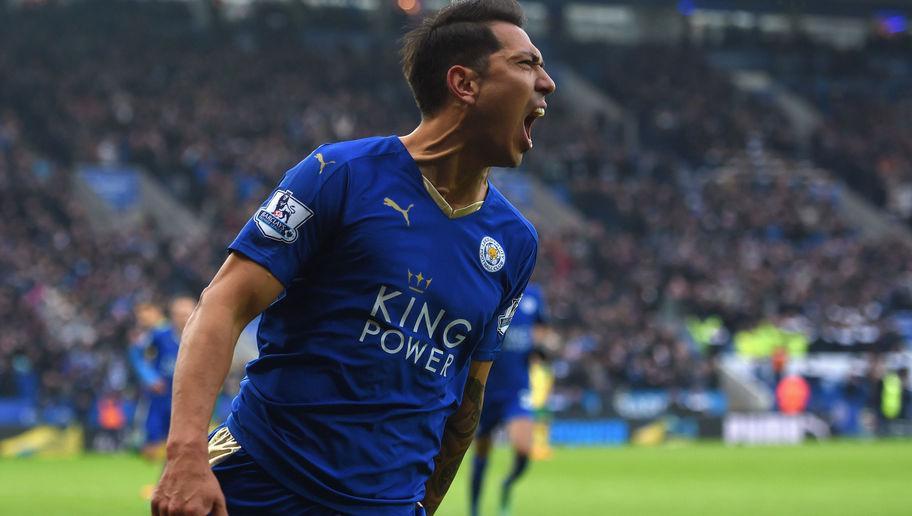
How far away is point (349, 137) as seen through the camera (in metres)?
37.1

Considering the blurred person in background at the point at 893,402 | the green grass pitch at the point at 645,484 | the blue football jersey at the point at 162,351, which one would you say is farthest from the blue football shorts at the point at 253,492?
the blurred person in background at the point at 893,402

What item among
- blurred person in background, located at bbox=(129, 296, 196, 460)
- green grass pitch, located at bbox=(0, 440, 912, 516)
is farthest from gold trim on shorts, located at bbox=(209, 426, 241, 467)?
blurred person in background, located at bbox=(129, 296, 196, 460)

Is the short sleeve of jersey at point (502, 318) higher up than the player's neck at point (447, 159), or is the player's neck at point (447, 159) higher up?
the player's neck at point (447, 159)

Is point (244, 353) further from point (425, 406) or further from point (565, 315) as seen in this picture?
point (425, 406)

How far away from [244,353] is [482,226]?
81.6 ft

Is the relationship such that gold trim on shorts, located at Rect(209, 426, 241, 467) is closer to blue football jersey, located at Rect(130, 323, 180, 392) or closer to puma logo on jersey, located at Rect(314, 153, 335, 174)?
puma logo on jersey, located at Rect(314, 153, 335, 174)

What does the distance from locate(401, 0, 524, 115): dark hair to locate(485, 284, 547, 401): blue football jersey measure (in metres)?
8.97

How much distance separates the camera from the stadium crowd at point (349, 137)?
2719 cm

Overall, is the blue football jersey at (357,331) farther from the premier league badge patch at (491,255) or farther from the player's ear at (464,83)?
the player's ear at (464,83)

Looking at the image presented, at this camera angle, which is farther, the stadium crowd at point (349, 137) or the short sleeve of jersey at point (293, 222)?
the stadium crowd at point (349, 137)

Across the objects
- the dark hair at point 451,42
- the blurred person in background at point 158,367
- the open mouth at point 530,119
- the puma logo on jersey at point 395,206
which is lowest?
the blurred person in background at point 158,367

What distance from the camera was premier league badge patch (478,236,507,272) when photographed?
3385mm

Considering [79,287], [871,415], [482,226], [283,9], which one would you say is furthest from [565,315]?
[482,226]

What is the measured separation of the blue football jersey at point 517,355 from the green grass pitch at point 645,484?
1.22 meters
